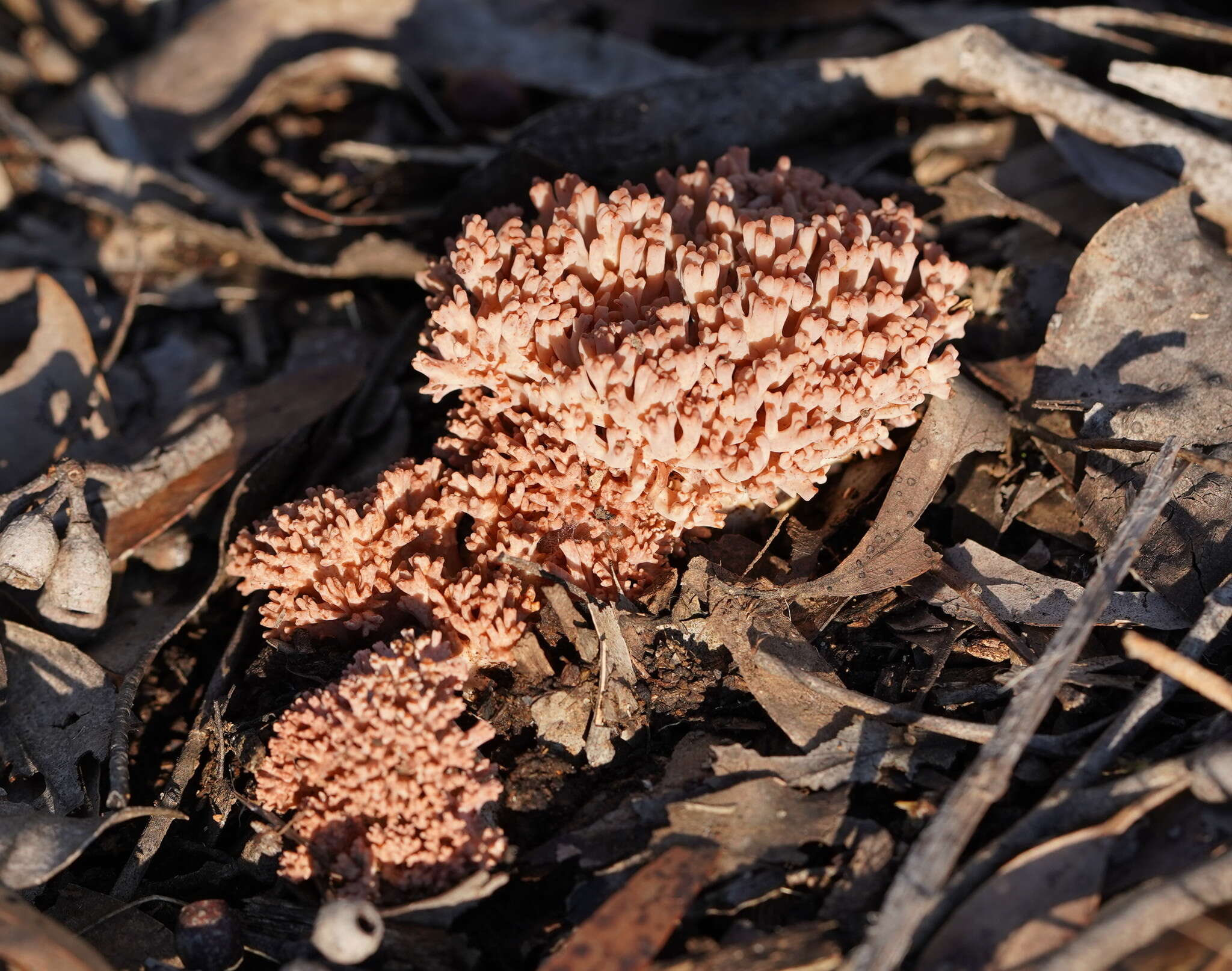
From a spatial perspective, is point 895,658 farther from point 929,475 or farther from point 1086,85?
point 1086,85

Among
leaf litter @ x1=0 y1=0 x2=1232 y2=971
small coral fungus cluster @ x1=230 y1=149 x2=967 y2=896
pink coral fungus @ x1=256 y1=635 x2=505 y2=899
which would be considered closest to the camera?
leaf litter @ x1=0 y1=0 x2=1232 y2=971

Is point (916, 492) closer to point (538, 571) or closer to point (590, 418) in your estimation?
point (590, 418)

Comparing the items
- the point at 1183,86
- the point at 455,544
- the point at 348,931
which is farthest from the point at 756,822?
the point at 1183,86

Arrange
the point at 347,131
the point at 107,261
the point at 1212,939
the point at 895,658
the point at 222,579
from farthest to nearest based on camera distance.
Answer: the point at 347,131, the point at 107,261, the point at 222,579, the point at 895,658, the point at 1212,939

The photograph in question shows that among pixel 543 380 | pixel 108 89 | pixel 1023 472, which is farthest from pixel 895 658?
pixel 108 89

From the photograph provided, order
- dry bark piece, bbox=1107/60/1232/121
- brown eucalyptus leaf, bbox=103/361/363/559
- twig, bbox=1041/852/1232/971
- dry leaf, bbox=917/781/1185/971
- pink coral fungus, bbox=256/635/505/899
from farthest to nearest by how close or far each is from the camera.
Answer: dry bark piece, bbox=1107/60/1232/121 → brown eucalyptus leaf, bbox=103/361/363/559 → pink coral fungus, bbox=256/635/505/899 → dry leaf, bbox=917/781/1185/971 → twig, bbox=1041/852/1232/971

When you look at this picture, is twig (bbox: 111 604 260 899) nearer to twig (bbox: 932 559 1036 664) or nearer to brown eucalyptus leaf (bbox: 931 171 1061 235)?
twig (bbox: 932 559 1036 664)

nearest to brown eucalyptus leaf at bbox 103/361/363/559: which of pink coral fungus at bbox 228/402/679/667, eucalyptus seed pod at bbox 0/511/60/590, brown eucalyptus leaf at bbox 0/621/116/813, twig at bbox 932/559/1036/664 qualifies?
eucalyptus seed pod at bbox 0/511/60/590
